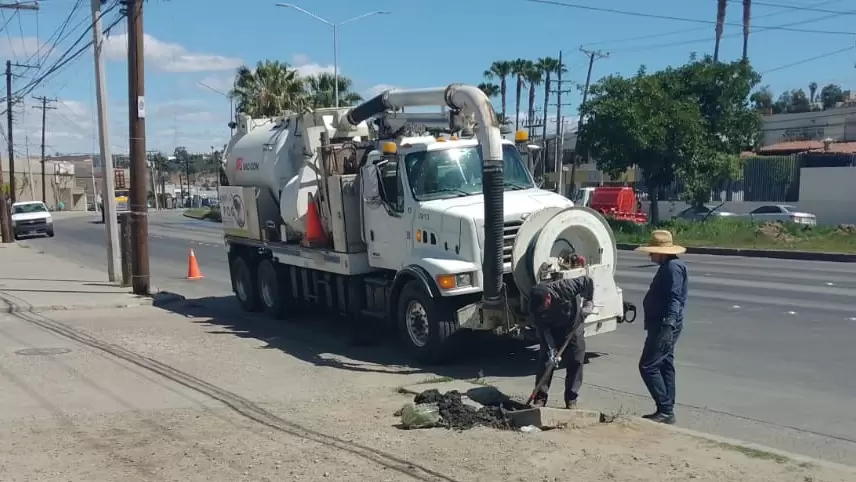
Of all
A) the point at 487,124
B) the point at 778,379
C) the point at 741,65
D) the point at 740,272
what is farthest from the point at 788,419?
the point at 741,65

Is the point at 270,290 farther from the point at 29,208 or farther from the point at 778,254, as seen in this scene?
the point at 29,208

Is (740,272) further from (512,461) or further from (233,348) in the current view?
(512,461)

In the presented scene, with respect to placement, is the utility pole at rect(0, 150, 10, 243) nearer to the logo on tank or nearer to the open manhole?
the logo on tank

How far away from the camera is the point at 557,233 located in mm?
9203

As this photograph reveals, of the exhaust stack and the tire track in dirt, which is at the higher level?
the exhaust stack

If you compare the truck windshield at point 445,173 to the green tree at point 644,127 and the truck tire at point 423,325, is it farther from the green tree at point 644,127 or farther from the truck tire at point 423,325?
the green tree at point 644,127

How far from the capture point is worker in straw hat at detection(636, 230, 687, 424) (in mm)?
7285

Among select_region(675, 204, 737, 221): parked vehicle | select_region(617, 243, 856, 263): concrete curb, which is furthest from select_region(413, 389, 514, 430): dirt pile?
select_region(675, 204, 737, 221): parked vehicle

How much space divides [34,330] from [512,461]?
371 inches

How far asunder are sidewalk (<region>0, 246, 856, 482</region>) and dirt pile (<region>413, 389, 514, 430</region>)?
203mm

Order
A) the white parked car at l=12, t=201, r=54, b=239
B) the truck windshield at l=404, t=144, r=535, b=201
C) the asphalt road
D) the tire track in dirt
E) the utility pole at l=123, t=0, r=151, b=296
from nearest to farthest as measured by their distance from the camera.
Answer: the tire track in dirt
the asphalt road
the truck windshield at l=404, t=144, r=535, b=201
the utility pole at l=123, t=0, r=151, b=296
the white parked car at l=12, t=201, r=54, b=239

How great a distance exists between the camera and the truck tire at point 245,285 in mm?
14984

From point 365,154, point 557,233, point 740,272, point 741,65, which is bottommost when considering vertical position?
point 740,272

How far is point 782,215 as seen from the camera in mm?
34594
